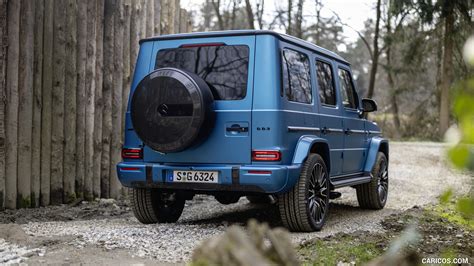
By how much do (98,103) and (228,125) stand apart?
3.05 meters

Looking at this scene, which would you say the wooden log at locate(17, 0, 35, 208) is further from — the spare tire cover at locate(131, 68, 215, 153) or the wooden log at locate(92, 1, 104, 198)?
the spare tire cover at locate(131, 68, 215, 153)

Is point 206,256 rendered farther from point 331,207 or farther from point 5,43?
point 331,207

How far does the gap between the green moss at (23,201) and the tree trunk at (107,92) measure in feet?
4.47

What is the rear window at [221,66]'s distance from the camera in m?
5.96

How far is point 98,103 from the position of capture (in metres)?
8.31

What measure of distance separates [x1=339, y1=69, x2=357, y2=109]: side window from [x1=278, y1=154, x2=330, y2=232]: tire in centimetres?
160

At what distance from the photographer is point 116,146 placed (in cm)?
862

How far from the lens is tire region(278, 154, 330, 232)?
595 centimetres

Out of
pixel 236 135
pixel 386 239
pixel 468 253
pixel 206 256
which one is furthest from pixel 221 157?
pixel 206 256

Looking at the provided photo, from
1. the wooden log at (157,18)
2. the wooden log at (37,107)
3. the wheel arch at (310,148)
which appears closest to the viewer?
the wheel arch at (310,148)

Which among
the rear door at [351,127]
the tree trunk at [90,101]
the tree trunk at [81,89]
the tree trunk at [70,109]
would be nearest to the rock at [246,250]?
the rear door at [351,127]

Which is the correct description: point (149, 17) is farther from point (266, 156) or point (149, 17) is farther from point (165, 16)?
point (266, 156)

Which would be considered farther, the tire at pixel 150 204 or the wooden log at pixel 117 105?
the wooden log at pixel 117 105

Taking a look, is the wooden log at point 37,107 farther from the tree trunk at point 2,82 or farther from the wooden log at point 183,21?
the wooden log at point 183,21
